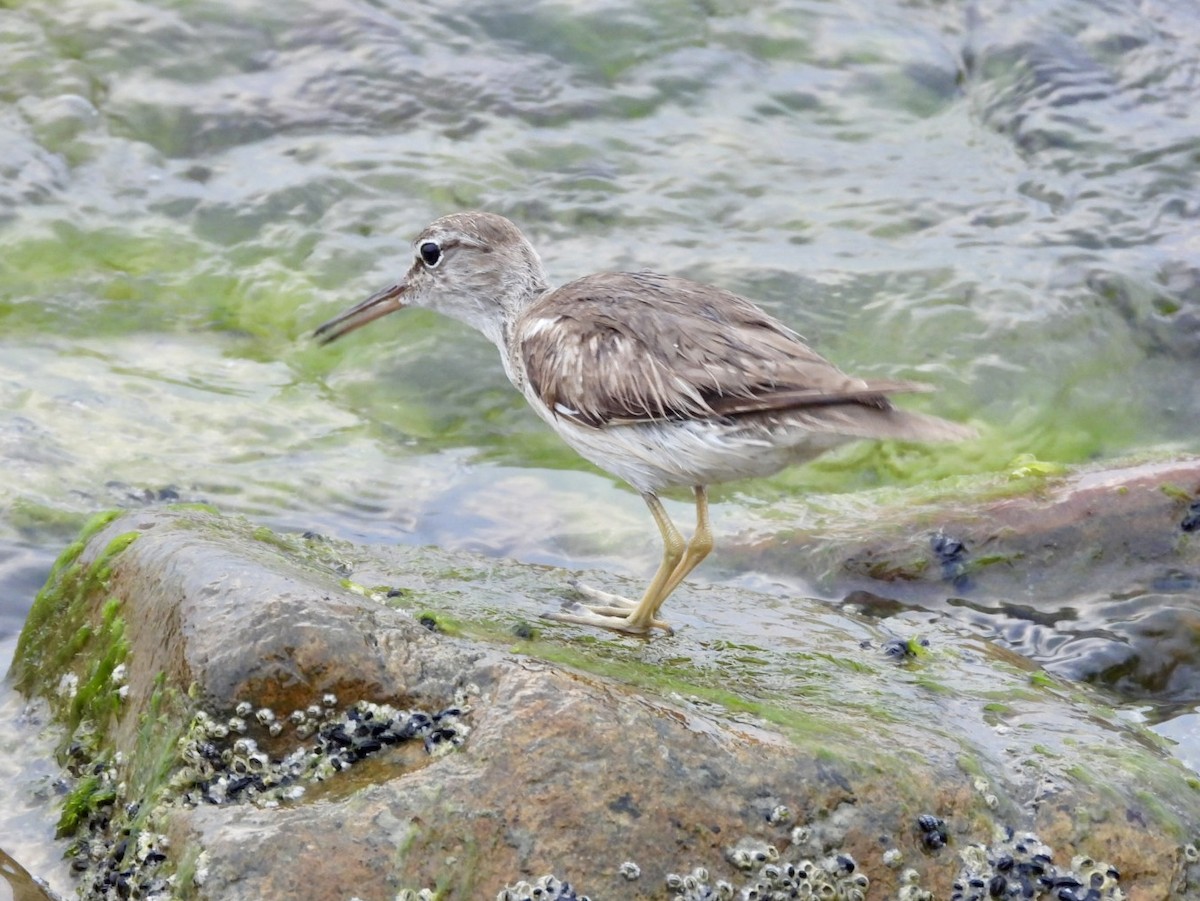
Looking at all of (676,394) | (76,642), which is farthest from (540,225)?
(76,642)

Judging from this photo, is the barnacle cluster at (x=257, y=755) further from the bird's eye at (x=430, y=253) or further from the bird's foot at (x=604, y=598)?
the bird's eye at (x=430, y=253)

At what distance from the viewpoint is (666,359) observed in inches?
209

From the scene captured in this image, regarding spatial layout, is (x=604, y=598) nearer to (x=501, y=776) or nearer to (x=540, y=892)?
(x=501, y=776)

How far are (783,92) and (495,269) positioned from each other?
436 cm

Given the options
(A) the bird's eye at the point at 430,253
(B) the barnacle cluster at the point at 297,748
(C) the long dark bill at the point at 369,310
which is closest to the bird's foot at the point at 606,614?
(B) the barnacle cluster at the point at 297,748

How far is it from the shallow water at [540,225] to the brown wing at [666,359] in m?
1.53

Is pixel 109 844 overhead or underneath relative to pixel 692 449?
underneath

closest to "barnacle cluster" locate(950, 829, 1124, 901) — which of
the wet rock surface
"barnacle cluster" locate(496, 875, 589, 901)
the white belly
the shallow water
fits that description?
the wet rock surface

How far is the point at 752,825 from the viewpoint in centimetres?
376

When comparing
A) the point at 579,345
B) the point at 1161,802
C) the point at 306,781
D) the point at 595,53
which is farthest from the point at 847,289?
the point at 306,781

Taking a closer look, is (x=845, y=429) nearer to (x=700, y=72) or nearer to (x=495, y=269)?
(x=495, y=269)

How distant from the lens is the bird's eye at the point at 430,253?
23.4 feet

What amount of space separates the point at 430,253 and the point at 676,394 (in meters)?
2.37

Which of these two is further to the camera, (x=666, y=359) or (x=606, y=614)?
(x=606, y=614)
